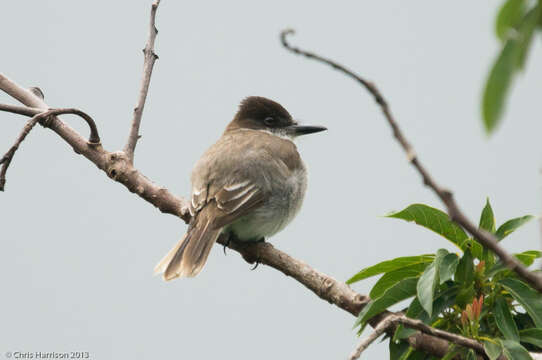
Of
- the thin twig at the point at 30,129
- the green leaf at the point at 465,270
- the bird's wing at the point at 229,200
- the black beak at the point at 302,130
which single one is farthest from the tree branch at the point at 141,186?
the black beak at the point at 302,130

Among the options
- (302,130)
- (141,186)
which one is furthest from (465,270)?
(302,130)

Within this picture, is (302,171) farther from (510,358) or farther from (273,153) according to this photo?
(510,358)

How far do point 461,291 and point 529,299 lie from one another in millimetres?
261

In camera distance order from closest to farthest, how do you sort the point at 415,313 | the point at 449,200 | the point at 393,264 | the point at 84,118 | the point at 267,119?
the point at 449,200
the point at 415,313
the point at 393,264
the point at 84,118
the point at 267,119

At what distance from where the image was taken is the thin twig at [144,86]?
167 inches

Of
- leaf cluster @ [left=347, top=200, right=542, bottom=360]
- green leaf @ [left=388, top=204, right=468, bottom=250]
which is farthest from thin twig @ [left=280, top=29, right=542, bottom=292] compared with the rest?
green leaf @ [left=388, top=204, right=468, bottom=250]

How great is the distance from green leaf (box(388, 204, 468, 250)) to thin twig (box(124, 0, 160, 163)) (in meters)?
2.00

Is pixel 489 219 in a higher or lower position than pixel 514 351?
higher

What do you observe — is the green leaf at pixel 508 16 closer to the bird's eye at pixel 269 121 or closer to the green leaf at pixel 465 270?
the green leaf at pixel 465 270

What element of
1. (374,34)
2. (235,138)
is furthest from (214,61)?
(235,138)

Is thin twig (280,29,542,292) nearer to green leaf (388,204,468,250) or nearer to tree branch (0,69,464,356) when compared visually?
green leaf (388,204,468,250)

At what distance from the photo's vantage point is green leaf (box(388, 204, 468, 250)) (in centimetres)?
281

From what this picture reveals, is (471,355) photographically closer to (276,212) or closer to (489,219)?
(489,219)

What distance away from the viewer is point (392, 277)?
2.91m
